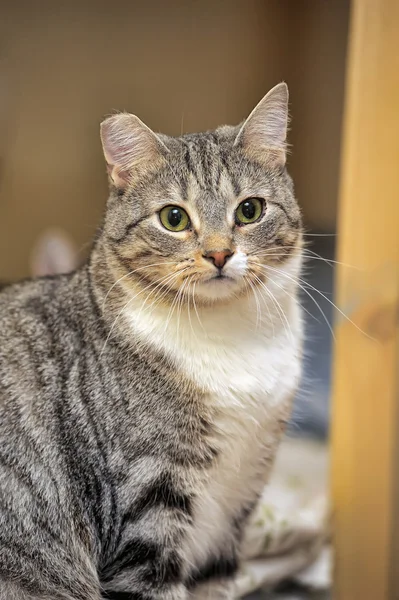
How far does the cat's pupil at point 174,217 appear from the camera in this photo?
3.42 feet

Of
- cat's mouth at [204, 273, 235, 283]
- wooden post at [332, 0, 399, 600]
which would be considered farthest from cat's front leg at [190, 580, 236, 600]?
cat's mouth at [204, 273, 235, 283]

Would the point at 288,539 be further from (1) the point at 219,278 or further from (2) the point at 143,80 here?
(2) the point at 143,80

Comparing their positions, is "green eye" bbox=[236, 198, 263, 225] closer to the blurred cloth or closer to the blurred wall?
the blurred cloth

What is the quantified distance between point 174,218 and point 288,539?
0.86 meters

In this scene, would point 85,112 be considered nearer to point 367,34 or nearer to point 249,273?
point 367,34

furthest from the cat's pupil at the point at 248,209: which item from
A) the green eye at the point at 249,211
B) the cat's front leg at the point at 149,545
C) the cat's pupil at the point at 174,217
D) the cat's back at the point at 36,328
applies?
the cat's front leg at the point at 149,545

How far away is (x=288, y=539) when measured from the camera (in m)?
1.52

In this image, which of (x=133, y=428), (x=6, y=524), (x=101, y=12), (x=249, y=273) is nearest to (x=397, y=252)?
(x=249, y=273)

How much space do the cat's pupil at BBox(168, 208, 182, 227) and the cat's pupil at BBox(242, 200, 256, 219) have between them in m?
0.10

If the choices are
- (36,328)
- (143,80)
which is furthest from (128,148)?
(143,80)

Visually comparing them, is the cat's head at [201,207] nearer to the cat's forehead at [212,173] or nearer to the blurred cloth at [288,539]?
the cat's forehead at [212,173]

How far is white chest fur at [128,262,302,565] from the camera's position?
1.08 metres

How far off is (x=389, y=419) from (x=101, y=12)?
1.54 m

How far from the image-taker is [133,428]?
1.03 metres
